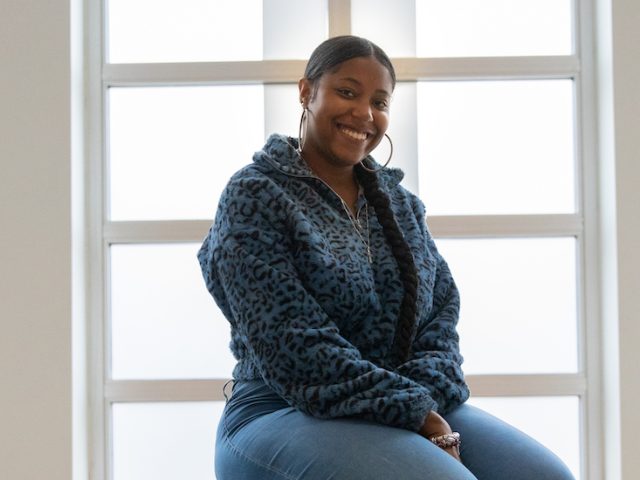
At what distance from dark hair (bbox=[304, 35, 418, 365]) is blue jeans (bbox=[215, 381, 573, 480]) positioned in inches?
7.8

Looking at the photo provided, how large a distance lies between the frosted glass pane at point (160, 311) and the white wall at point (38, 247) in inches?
10.4

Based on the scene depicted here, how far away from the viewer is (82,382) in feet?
8.25

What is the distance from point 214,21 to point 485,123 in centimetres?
89

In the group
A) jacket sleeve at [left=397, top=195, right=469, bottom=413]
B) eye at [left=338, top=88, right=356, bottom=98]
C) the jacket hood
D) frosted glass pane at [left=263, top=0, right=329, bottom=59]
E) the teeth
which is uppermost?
frosted glass pane at [left=263, top=0, right=329, bottom=59]

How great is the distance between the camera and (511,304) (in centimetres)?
264

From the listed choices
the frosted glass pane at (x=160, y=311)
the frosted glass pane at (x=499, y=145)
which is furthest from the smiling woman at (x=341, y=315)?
the frosted glass pane at (x=160, y=311)

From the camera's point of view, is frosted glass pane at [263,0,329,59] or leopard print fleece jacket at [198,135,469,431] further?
frosted glass pane at [263,0,329,59]

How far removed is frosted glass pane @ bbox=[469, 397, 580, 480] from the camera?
8.63 ft

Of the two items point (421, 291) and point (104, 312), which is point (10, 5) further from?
point (421, 291)

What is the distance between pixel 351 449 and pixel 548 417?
1.31 m

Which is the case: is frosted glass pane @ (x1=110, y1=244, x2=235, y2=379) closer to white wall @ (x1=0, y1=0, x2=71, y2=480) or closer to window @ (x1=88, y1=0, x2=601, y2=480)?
window @ (x1=88, y1=0, x2=601, y2=480)

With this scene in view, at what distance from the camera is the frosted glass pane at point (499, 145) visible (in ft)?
8.66

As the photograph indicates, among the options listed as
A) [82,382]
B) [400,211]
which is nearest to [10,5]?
[82,382]

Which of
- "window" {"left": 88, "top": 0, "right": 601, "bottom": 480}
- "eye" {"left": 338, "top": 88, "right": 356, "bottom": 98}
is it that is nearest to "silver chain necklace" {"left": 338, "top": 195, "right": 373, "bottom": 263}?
"eye" {"left": 338, "top": 88, "right": 356, "bottom": 98}
